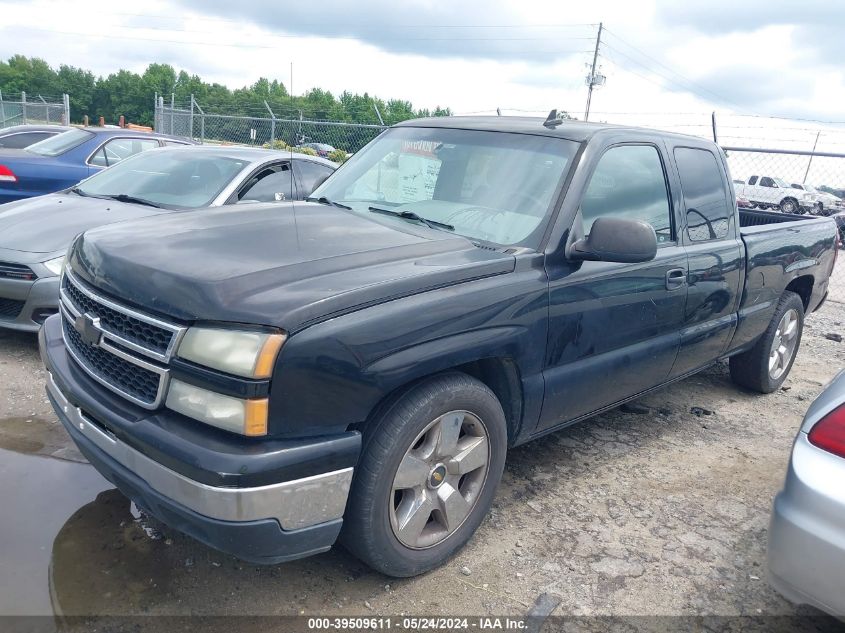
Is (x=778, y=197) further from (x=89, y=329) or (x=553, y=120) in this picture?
(x=89, y=329)

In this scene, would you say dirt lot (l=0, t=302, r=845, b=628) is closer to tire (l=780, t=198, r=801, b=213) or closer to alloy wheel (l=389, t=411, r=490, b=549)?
alloy wheel (l=389, t=411, r=490, b=549)

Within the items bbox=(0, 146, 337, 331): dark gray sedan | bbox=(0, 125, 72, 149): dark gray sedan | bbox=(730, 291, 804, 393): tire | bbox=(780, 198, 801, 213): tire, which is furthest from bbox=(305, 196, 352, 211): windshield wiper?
bbox=(780, 198, 801, 213): tire

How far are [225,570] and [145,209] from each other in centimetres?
345

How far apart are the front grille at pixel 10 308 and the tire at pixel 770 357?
16.9ft

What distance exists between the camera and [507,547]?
3090 millimetres

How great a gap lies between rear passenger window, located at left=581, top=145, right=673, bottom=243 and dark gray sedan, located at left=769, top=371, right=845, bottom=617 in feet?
4.46

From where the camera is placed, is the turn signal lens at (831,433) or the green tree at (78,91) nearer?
the turn signal lens at (831,433)

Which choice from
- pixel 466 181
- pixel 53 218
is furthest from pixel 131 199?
pixel 466 181

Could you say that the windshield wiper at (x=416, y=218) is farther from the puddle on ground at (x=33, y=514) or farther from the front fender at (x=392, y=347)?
the puddle on ground at (x=33, y=514)

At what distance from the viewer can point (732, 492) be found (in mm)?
3812

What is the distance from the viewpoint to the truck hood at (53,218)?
15.6 ft

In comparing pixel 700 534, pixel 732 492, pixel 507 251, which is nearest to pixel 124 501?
pixel 507 251

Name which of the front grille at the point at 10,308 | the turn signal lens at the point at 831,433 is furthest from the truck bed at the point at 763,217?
the front grille at the point at 10,308

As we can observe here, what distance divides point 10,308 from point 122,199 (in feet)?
4.40
